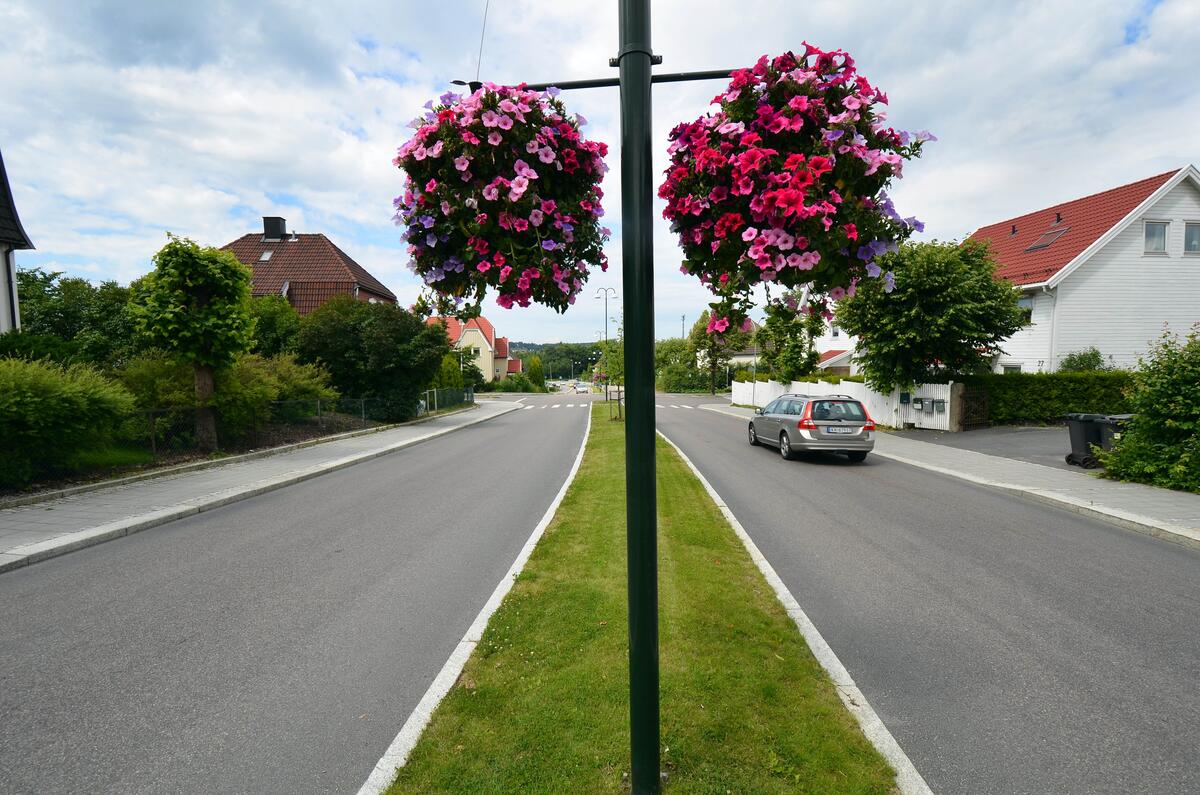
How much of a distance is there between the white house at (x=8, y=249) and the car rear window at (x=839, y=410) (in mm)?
19921

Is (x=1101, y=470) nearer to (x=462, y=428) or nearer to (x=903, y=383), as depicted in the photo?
(x=903, y=383)

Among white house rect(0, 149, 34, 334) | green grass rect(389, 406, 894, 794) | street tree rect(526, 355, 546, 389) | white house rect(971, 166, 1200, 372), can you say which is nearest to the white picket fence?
white house rect(971, 166, 1200, 372)

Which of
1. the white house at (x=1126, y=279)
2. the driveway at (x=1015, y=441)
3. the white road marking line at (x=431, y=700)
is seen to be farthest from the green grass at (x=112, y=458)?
the white house at (x=1126, y=279)

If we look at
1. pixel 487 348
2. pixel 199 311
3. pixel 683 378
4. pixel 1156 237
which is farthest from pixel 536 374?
pixel 199 311

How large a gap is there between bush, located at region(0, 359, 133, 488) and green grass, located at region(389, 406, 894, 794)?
28.5 feet

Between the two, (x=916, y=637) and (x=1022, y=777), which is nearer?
(x=1022, y=777)

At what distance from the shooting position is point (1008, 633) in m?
4.34

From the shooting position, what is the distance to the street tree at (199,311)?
12.7 meters

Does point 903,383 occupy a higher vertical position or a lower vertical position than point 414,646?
higher

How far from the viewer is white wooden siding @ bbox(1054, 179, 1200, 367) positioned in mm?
23281

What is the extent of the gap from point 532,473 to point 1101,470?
424 inches

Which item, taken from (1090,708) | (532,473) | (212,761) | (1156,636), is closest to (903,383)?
(532,473)

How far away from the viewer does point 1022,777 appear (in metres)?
2.77

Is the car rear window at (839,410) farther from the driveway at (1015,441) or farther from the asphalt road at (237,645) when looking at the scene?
the asphalt road at (237,645)
